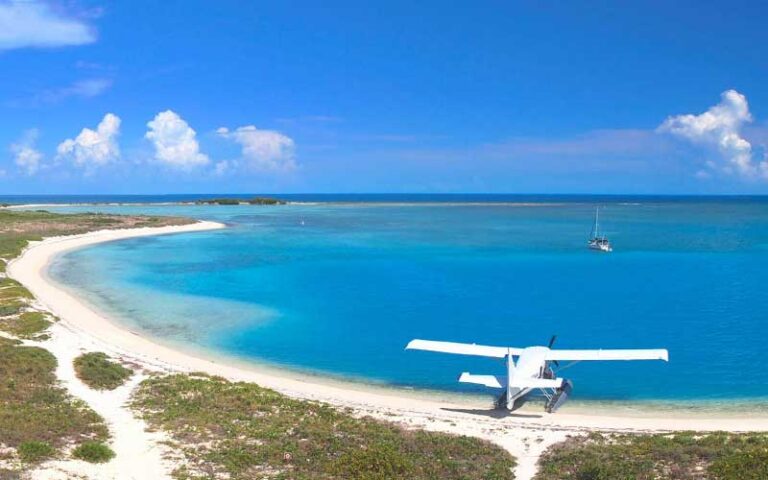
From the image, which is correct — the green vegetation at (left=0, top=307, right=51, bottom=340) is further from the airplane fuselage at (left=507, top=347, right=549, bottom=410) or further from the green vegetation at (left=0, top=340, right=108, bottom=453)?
the airplane fuselage at (left=507, top=347, right=549, bottom=410)

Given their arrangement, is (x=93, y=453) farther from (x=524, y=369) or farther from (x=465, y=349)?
(x=524, y=369)

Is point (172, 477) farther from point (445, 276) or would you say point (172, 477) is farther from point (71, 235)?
point (71, 235)

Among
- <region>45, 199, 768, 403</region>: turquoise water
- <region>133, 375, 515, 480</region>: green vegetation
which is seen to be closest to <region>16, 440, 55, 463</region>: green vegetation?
<region>133, 375, 515, 480</region>: green vegetation

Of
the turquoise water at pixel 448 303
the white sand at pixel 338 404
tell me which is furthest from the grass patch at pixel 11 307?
the turquoise water at pixel 448 303

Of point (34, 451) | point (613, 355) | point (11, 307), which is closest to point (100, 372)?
point (34, 451)

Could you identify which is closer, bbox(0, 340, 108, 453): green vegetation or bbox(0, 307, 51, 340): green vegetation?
bbox(0, 340, 108, 453): green vegetation

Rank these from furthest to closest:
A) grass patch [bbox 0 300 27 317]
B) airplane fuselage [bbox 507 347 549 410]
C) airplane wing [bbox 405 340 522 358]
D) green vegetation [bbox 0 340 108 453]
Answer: grass patch [bbox 0 300 27 317] → airplane wing [bbox 405 340 522 358] → airplane fuselage [bbox 507 347 549 410] → green vegetation [bbox 0 340 108 453]

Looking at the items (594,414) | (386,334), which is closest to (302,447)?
(594,414)

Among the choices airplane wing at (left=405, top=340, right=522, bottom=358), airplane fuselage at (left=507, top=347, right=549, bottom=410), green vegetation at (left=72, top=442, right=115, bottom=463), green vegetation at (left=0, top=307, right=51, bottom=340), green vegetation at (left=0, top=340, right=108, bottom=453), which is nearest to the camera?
green vegetation at (left=72, top=442, right=115, bottom=463)
